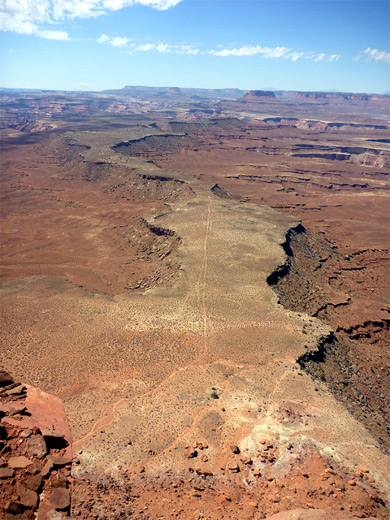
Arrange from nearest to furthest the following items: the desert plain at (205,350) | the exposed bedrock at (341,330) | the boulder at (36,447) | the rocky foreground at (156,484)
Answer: the rocky foreground at (156,484), the boulder at (36,447), the desert plain at (205,350), the exposed bedrock at (341,330)

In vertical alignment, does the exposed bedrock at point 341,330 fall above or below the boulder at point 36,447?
below

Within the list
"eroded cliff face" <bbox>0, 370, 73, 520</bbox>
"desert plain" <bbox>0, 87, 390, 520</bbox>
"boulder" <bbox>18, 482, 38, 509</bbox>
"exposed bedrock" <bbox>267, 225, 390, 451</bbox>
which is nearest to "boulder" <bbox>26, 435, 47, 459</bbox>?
"eroded cliff face" <bbox>0, 370, 73, 520</bbox>

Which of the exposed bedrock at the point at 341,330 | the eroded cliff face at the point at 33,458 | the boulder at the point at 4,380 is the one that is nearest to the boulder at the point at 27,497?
the eroded cliff face at the point at 33,458

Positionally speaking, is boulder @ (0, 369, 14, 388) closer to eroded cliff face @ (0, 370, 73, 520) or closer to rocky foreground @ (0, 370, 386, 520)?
rocky foreground @ (0, 370, 386, 520)

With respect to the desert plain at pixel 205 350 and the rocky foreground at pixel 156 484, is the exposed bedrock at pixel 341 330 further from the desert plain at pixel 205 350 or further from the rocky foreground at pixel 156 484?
the rocky foreground at pixel 156 484

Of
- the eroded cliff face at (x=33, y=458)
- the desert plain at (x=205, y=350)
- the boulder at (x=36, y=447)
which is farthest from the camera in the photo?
the desert plain at (x=205, y=350)

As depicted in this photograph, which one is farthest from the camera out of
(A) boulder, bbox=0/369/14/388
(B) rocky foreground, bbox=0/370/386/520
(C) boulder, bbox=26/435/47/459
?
(A) boulder, bbox=0/369/14/388

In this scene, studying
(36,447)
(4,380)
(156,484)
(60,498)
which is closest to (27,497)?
(60,498)

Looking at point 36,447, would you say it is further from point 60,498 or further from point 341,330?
point 341,330

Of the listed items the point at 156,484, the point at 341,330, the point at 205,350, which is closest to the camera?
the point at 156,484

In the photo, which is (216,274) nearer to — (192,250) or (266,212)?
(192,250)
